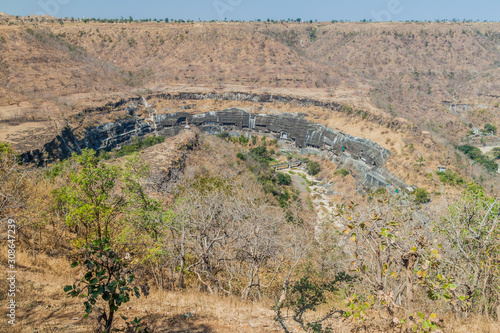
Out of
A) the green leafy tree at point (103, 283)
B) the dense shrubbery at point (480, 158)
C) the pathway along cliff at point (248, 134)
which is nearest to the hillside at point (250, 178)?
the green leafy tree at point (103, 283)

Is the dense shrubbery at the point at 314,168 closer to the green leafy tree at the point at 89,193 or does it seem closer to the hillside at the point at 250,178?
the hillside at the point at 250,178

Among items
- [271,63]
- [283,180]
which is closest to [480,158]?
[283,180]

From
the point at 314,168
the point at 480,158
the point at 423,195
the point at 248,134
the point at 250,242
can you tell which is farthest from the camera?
the point at 248,134

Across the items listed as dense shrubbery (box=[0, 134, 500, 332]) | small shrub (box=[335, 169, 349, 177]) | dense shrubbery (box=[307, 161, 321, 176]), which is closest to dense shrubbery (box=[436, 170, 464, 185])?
small shrub (box=[335, 169, 349, 177])

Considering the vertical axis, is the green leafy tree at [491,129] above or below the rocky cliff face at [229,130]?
above

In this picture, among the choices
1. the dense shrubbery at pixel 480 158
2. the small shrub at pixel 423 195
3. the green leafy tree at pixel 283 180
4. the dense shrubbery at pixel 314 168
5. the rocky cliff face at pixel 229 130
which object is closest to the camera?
the small shrub at pixel 423 195

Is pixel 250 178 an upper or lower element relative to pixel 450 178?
lower

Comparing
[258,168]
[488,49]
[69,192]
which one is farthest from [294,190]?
[488,49]

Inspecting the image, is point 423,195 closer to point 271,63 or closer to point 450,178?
point 450,178

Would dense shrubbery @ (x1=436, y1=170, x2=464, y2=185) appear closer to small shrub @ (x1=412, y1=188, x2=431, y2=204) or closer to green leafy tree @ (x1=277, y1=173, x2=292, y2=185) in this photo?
small shrub @ (x1=412, y1=188, x2=431, y2=204)
